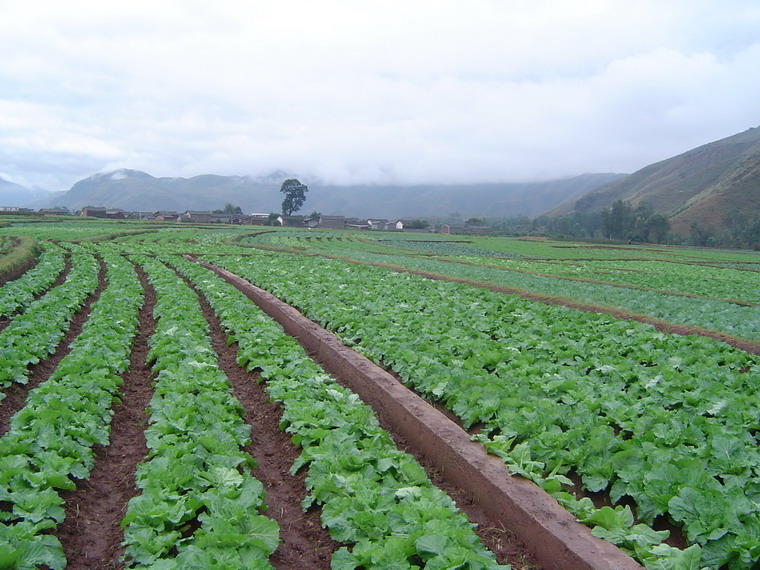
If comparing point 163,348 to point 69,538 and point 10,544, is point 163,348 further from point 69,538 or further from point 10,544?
point 10,544

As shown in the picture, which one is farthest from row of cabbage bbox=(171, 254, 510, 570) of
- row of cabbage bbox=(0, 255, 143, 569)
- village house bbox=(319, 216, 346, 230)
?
village house bbox=(319, 216, 346, 230)

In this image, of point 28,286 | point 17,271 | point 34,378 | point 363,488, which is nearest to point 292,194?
point 17,271

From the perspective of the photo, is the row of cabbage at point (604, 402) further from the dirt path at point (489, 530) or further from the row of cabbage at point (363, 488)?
the row of cabbage at point (363, 488)

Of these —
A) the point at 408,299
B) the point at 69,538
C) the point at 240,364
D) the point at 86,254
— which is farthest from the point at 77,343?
the point at 86,254

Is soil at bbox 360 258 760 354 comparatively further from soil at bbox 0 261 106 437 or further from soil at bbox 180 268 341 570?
soil at bbox 0 261 106 437

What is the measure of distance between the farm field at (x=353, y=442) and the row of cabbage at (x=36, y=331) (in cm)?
6

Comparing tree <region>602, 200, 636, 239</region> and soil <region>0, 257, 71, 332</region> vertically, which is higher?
tree <region>602, 200, 636, 239</region>

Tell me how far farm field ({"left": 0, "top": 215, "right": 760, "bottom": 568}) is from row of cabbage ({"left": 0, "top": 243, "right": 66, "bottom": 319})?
178cm

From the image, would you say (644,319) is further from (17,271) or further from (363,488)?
(17,271)

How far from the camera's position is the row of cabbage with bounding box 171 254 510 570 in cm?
377

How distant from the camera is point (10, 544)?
3.69 m

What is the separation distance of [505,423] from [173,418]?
149 inches

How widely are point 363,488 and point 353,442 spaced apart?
944 millimetres

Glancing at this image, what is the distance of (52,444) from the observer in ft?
17.6
